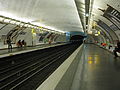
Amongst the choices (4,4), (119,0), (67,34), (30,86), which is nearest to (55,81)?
(30,86)

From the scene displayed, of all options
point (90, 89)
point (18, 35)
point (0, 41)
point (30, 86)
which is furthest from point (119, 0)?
point (18, 35)

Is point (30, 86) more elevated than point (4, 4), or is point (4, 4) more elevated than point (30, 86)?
point (4, 4)

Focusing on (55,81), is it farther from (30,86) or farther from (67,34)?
(67,34)

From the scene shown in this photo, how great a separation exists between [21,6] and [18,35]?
12.1 metres

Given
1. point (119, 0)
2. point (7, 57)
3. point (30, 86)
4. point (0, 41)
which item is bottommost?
point (30, 86)

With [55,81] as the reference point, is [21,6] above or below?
above

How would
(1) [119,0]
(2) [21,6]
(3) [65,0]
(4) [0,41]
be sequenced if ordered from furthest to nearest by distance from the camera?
(4) [0,41] → (2) [21,6] → (3) [65,0] → (1) [119,0]

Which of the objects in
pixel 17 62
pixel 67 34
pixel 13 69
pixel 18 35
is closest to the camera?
pixel 13 69

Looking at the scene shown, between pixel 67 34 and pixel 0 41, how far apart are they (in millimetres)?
31727

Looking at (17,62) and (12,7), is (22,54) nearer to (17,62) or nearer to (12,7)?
(17,62)

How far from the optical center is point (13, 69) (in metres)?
11.9

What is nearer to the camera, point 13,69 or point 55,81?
point 55,81

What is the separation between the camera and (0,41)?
1767 cm

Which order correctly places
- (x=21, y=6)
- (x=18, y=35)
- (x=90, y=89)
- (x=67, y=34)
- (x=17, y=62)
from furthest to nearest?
1. (x=67, y=34)
2. (x=18, y=35)
3. (x=17, y=62)
4. (x=21, y=6)
5. (x=90, y=89)
